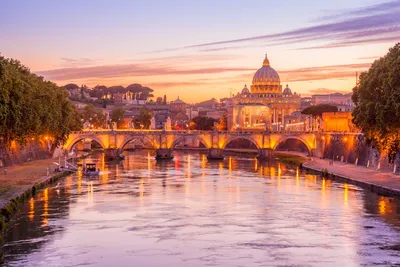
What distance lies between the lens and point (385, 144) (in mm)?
56312

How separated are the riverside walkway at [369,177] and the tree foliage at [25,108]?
2449 cm

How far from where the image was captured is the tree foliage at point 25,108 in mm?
48562

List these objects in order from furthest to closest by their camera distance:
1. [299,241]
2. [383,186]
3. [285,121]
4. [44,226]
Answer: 1. [285,121]
2. [383,186]
3. [44,226]
4. [299,241]

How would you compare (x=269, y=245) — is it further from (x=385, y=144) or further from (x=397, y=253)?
(x=385, y=144)

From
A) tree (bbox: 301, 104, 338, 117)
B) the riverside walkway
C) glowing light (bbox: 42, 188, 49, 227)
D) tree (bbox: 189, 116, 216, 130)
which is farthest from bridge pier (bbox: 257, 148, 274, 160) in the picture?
tree (bbox: 189, 116, 216, 130)

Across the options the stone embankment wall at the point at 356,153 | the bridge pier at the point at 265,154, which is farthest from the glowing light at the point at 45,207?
the bridge pier at the point at 265,154

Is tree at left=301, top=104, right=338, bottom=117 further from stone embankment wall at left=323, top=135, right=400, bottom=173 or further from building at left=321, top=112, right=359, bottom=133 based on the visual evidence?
stone embankment wall at left=323, top=135, right=400, bottom=173

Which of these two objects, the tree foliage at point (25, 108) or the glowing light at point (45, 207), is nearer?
the glowing light at point (45, 207)

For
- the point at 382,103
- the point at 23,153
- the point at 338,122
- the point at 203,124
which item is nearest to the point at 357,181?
the point at 382,103

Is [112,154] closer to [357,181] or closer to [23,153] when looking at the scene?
[23,153]

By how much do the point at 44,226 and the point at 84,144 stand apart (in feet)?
295

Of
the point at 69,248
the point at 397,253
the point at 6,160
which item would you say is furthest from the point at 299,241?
the point at 6,160

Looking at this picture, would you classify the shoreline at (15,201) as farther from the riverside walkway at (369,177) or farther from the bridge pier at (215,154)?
the bridge pier at (215,154)

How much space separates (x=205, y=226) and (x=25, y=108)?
22.0 meters
